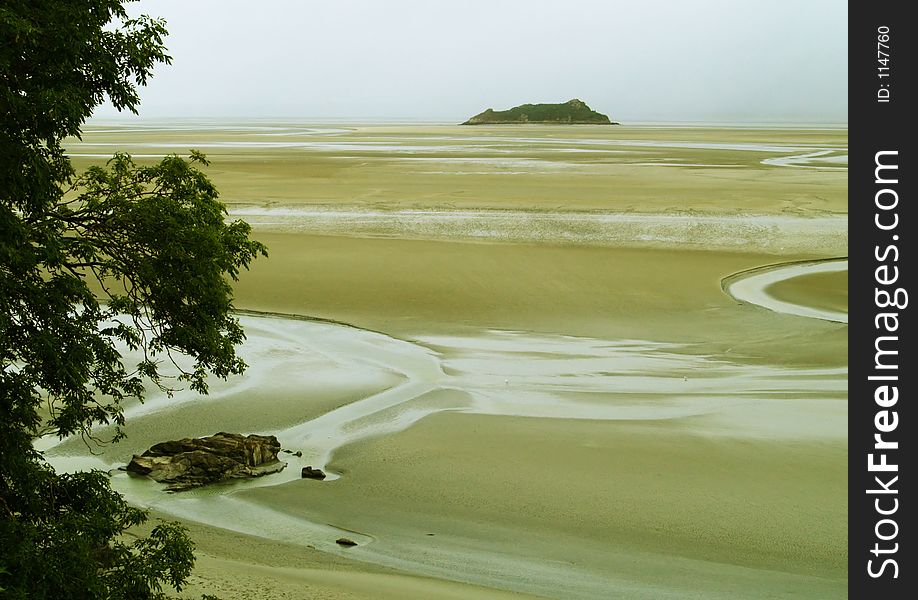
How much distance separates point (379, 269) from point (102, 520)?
20.7m

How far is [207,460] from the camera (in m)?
13.2

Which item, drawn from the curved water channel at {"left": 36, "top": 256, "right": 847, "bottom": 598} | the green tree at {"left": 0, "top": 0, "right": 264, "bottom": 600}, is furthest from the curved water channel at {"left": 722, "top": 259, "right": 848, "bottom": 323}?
the green tree at {"left": 0, "top": 0, "right": 264, "bottom": 600}

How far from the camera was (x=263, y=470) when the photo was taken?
13430 millimetres

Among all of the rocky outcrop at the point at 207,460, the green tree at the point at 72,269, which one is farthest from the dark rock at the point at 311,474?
the green tree at the point at 72,269

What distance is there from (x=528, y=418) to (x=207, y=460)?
532 centimetres

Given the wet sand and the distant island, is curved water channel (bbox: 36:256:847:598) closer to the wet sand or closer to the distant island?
the wet sand

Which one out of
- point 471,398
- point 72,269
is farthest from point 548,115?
point 72,269

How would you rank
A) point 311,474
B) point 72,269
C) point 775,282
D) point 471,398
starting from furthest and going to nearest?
point 775,282 < point 471,398 < point 311,474 < point 72,269

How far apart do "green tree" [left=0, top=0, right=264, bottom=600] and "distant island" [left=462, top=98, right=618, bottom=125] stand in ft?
543

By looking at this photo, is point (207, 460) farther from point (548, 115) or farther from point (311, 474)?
point (548, 115)

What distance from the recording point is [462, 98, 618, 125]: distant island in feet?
570

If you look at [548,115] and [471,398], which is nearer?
[471,398]

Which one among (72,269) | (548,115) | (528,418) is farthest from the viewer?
(548,115)

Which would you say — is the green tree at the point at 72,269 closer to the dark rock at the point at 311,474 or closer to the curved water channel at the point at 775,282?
the dark rock at the point at 311,474
